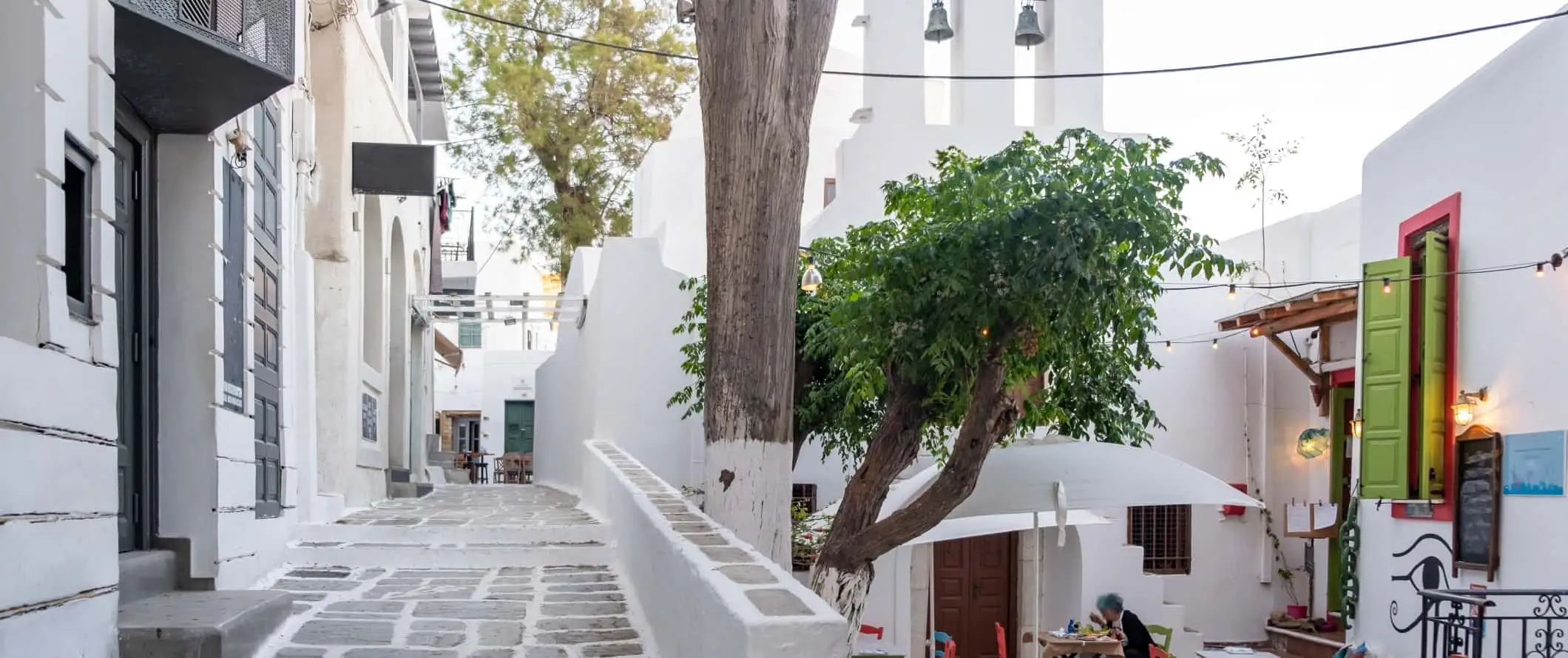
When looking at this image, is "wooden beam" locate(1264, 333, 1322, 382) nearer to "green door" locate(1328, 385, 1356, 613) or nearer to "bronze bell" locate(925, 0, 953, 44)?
"green door" locate(1328, 385, 1356, 613)

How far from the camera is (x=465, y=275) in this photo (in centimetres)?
2555

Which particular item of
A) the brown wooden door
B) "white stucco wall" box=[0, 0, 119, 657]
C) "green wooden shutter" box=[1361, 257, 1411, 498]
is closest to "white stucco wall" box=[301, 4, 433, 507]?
"white stucco wall" box=[0, 0, 119, 657]

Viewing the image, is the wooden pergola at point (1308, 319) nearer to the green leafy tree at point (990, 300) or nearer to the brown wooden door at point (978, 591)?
the brown wooden door at point (978, 591)

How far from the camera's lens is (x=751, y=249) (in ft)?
23.0

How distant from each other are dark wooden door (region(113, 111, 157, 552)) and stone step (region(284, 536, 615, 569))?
2680 millimetres

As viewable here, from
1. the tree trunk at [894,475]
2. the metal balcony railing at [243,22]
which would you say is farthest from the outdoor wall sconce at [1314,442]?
the metal balcony railing at [243,22]

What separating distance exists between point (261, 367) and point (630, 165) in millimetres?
17541

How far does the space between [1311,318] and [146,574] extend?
1196 cm

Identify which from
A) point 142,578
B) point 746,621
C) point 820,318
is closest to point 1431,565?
point 820,318

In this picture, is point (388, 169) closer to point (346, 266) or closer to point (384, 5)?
point (346, 266)

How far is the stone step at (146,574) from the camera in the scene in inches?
212

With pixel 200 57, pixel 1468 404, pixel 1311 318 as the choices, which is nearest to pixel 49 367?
pixel 200 57

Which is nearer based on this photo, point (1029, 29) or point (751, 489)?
point (751, 489)

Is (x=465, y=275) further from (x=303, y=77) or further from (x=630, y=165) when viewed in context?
(x=303, y=77)
